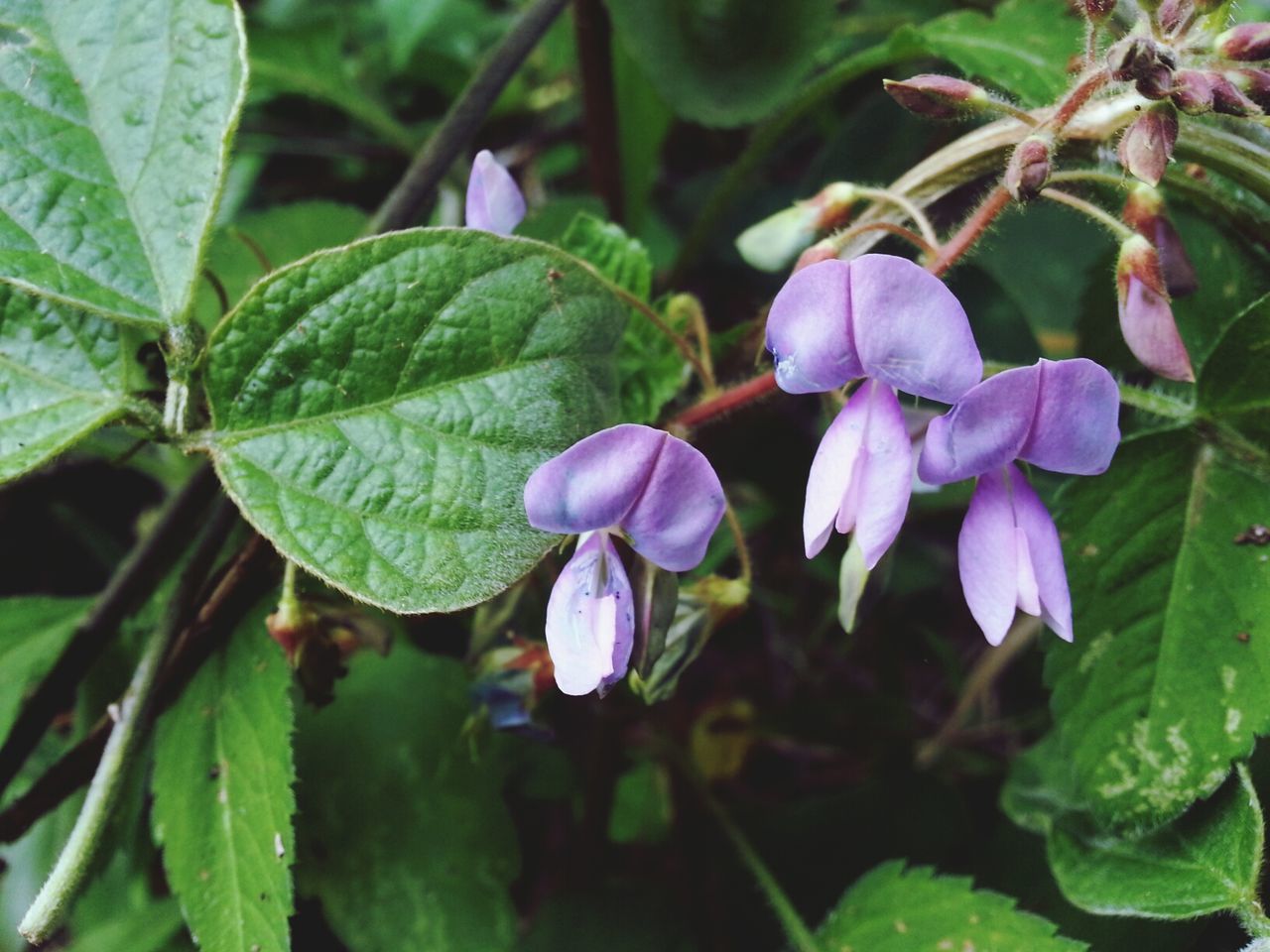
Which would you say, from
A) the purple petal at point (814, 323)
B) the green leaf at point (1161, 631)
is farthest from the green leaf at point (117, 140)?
the green leaf at point (1161, 631)

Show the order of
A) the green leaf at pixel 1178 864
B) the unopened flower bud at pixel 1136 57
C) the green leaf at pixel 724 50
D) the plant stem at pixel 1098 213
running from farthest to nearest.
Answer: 1. the green leaf at pixel 724 50
2. the green leaf at pixel 1178 864
3. the plant stem at pixel 1098 213
4. the unopened flower bud at pixel 1136 57

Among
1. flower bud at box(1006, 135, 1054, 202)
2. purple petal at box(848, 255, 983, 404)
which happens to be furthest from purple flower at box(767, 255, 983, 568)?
flower bud at box(1006, 135, 1054, 202)

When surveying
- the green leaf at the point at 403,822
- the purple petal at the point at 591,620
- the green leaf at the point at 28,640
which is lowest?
the green leaf at the point at 403,822

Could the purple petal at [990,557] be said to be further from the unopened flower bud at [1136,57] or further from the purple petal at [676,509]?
the unopened flower bud at [1136,57]

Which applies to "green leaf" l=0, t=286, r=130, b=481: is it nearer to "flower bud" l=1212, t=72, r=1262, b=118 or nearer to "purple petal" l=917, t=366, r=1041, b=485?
"purple petal" l=917, t=366, r=1041, b=485

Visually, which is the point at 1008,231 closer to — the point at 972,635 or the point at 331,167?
the point at 972,635

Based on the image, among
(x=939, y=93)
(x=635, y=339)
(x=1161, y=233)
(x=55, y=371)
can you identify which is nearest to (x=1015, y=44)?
(x=1161, y=233)
